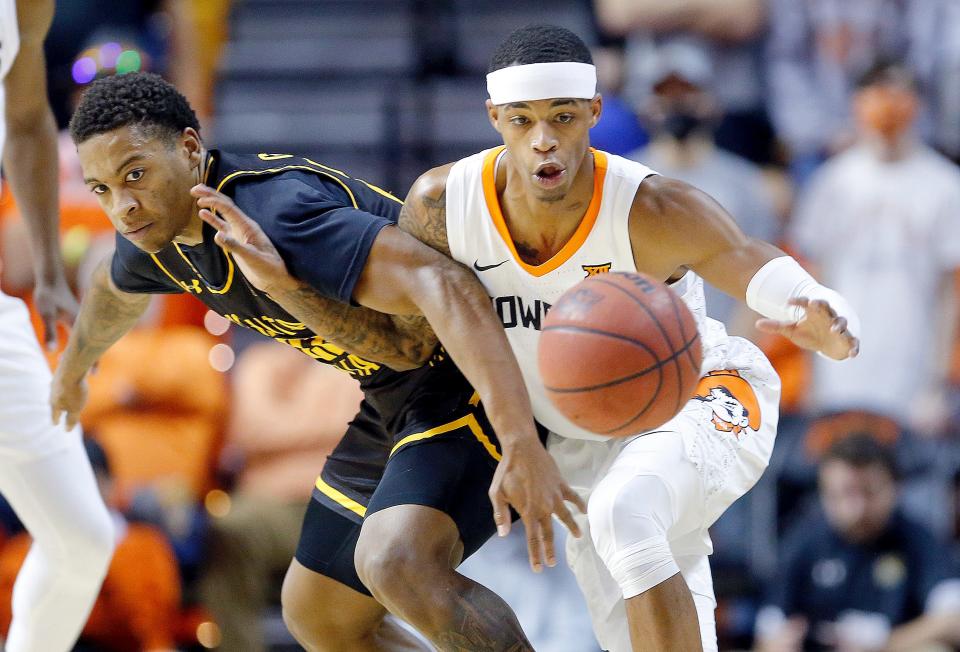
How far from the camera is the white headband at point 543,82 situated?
430cm

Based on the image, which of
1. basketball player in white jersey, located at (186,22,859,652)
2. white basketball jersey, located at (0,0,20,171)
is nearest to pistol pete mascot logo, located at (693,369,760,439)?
basketball player in white jersey, located at (186,22,859,652)

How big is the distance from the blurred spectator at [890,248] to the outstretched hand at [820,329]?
11.9 ft

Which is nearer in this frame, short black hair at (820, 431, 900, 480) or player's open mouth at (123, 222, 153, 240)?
player's open mouth at (123, 222, 153, 240)

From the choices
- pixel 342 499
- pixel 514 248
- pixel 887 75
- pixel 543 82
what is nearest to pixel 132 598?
pixel 342 499

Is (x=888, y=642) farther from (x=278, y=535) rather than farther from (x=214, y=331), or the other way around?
(x=214, y=331)

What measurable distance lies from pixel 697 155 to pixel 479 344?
421 cm

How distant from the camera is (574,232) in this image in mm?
4387

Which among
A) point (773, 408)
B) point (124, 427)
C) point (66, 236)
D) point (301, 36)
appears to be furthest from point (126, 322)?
point (301, 36)

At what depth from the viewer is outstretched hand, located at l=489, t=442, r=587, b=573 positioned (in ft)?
12.5

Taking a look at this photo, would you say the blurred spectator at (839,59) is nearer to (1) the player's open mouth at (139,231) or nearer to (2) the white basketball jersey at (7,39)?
(2) the white basketball jersey at (7,39)

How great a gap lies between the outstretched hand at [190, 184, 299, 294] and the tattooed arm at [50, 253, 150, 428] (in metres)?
0.95

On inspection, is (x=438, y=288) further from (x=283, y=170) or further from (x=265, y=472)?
(x=265, y=472)

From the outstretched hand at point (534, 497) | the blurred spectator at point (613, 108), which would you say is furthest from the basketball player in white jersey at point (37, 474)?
→ the blurred spectator at point (613, 108)

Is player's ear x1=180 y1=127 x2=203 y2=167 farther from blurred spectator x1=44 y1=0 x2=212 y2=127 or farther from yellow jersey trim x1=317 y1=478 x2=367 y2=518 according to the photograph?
blurred spectator x1=44 y1=0 x2=212 y2=127
